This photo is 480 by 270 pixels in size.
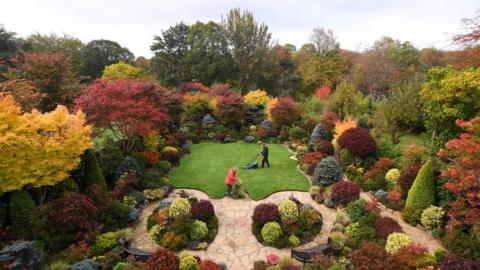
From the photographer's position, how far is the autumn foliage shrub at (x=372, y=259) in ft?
25.6

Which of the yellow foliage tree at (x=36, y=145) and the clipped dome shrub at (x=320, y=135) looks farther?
the clipped dome shrub at (x=320, y=135)

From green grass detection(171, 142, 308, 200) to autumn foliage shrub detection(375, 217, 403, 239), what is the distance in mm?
4767

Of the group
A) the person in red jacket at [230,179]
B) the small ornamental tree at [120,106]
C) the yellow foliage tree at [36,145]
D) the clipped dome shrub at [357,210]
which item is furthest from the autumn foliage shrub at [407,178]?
the yellow foliage tree at [36,145]

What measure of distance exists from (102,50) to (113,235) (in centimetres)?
3816

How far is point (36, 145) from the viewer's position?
31.6ft

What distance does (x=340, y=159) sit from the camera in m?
18.1

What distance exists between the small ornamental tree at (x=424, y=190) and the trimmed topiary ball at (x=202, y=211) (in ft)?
27.6

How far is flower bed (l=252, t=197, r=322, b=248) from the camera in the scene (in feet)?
35.6

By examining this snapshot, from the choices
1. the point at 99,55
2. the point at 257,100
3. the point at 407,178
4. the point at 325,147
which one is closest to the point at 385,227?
the point at 407,178

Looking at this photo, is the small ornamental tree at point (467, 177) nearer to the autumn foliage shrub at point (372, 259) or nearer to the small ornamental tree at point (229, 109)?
the autumn foliage shrub at point (372, 259)

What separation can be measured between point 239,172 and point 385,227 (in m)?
8.78

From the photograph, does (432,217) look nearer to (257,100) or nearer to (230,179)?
(230,179)

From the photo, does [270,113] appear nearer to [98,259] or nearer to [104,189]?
[104,189]

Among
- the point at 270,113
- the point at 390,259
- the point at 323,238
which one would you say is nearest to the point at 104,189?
the point at 323,238
